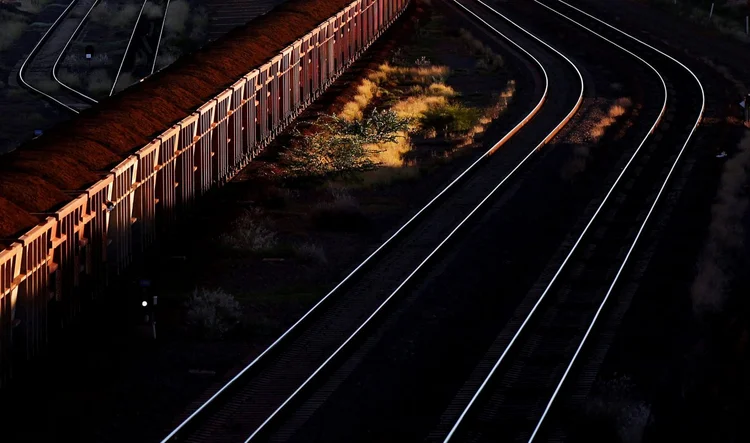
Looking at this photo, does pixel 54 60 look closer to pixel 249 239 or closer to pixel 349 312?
pixel 249 239

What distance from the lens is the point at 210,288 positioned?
22109 mm

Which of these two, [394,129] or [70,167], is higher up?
[70,167]

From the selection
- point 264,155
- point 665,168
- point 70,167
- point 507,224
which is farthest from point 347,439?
point 665,168

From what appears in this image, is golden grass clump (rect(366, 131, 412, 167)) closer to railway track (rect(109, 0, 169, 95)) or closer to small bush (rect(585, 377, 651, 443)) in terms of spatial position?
railway track (rect(109, 0, 169, 95))

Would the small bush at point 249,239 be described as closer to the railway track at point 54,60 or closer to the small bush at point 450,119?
the small bush at point 450,119

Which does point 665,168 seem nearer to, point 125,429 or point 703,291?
point 703,291

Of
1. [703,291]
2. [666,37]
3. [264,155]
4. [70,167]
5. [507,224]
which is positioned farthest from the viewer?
[666,37]

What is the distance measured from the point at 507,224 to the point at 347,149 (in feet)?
22.4

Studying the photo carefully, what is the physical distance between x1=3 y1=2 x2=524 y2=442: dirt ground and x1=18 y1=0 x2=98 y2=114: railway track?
12.7 m

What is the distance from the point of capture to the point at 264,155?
3122cm

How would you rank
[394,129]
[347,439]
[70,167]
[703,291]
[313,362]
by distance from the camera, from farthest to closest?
1. [394,129]
2. [703,291]
3. [70,167]
4. [313,362]
5. [347,439]

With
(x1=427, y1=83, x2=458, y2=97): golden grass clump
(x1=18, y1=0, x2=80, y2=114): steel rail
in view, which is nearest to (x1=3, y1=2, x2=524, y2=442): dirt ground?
(x1=427, y1=83, x2=458, y2=97): golden grass clump

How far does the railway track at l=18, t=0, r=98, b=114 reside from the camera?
42.6 meters

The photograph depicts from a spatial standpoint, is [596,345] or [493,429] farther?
[596,345]
